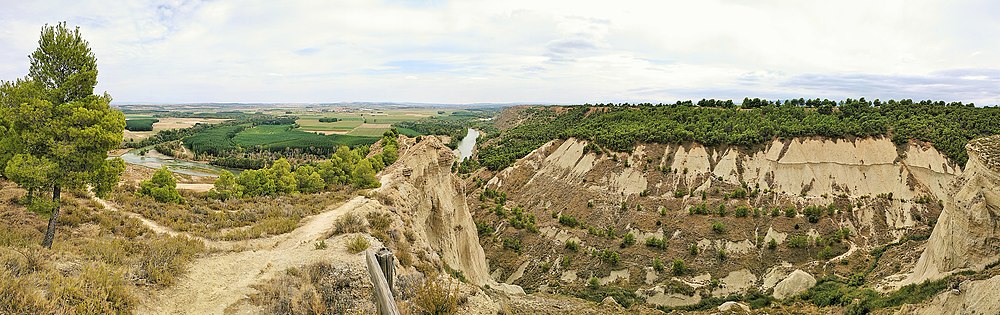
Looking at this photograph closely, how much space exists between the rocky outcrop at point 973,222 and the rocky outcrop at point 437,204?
2379 cm

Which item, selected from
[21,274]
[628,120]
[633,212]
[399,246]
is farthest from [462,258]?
[628,120]

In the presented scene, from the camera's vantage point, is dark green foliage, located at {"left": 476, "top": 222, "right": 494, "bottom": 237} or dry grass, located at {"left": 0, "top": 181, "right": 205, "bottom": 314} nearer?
dry grass, located at {"left": 0, "top": 181, "right": 205, "bottom": 314}

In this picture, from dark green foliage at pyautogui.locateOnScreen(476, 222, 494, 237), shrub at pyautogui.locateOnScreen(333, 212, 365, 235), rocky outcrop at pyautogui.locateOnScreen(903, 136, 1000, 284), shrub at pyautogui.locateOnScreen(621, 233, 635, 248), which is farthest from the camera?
dark green foliage at pyautogui.locateOnScreen(476, 222, 494, 237)

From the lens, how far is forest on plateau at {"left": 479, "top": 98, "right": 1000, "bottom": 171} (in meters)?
42.4

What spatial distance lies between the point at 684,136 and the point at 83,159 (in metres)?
46.5

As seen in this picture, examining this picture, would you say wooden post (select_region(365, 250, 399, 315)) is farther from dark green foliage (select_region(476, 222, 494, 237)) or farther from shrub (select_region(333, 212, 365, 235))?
dark green foliage (select_region(476, 222, 494, 237))

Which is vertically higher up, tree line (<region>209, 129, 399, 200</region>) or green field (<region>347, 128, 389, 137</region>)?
tree line (<region>209, 129, 399, 200</region>)

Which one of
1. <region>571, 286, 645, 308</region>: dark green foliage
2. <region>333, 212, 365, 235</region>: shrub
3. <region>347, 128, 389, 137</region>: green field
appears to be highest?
<region>333, 212, 365, 235</region>: shrub

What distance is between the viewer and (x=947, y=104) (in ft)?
172

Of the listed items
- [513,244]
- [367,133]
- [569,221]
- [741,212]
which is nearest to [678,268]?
[741,212]

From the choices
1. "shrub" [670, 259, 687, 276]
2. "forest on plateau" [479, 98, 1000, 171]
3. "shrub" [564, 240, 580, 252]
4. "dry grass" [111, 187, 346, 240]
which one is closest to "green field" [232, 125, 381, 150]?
"forest on plateau" [479, 98, 1000, 171]

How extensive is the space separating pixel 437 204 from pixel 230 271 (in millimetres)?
18102

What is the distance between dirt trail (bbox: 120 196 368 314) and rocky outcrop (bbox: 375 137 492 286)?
670 cm

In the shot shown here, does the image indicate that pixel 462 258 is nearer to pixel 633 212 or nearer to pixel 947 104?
pixel 633 212
